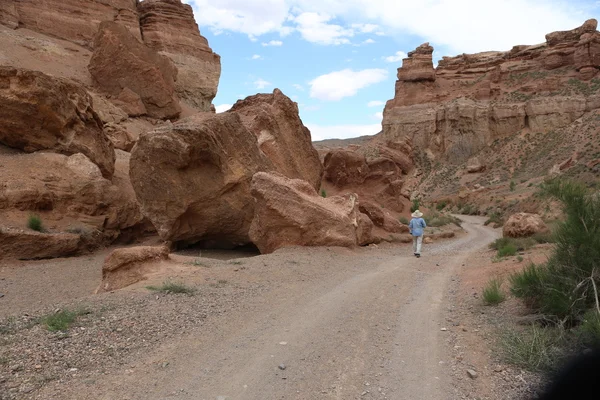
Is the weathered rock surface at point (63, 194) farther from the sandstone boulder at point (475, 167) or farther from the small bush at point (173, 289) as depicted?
the sandstone boulder at point (475, 167)

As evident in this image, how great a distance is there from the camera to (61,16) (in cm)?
3228

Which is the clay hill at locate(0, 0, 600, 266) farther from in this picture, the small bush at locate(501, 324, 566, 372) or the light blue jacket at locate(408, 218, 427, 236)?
the small bush at locate(501, 324, 566, 372)

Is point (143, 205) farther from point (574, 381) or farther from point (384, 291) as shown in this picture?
point (574, 381)

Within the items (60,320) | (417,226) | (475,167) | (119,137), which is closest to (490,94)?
(475,167)

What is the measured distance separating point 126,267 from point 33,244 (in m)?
5.61

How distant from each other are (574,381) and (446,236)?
17.4 meters

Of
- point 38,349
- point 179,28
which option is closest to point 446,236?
point 38,349

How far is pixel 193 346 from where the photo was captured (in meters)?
5.02

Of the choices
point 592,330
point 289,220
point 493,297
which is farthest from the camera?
point 289,220

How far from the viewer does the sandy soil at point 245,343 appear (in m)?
4.00

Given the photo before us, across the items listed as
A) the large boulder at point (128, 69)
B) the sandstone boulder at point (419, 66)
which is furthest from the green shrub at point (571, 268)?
the sandstone boulder at point (419, 66)

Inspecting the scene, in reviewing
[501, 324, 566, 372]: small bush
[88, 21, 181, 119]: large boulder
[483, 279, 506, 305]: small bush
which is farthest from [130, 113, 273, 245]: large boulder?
[88, 21, 181, 119]: large boulder

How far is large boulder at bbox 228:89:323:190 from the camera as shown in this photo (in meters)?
17.0

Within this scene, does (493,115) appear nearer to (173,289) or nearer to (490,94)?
(490,94)
